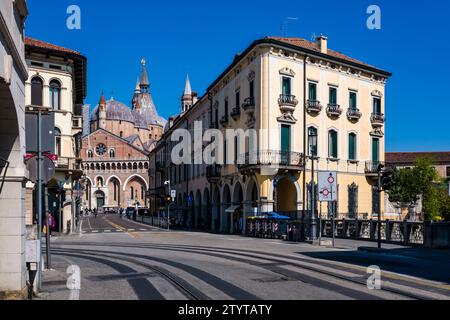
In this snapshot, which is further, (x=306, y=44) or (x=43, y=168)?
(x=306, y=44)

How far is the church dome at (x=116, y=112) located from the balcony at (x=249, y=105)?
10686 centimetres

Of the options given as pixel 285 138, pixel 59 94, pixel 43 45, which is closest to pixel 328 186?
pixel 285 138

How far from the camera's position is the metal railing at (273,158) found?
35625 millimetres

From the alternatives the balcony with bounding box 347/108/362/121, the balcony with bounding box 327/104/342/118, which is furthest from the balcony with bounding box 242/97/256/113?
the balcony with bounding box 347/108/362/121

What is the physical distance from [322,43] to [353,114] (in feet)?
19.3

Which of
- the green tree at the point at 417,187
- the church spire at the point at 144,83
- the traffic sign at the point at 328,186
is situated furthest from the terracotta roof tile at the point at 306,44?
the church spire at the point at 144,83

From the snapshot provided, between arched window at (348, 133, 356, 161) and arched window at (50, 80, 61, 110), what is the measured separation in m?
Answer: 21.6

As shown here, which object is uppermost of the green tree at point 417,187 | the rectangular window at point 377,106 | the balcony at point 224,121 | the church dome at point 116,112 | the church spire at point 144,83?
the church spire at point 144,83

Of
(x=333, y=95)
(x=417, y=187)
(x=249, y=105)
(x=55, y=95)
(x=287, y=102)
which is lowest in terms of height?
(x=417, y=187)

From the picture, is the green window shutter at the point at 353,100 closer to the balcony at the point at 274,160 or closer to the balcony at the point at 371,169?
the balcony at the point at 371,169

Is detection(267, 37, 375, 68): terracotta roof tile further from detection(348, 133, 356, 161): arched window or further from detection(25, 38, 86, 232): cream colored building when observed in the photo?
detection(25, 38, 86, 232): cream colored building

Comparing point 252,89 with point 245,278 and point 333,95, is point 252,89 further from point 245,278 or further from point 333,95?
point 245,278

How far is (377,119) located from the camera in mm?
41969
